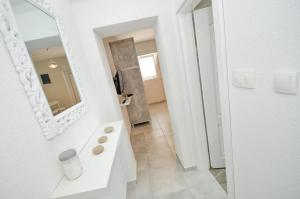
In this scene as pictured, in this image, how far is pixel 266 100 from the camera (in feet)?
2.14

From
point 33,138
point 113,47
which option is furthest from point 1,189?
point 113,47

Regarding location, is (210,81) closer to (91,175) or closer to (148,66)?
(91,175)

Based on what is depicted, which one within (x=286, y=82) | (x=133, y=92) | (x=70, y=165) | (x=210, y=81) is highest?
(x=286, y=82)

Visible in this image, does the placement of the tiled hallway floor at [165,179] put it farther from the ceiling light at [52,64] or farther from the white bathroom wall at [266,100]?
the ceiling light at [52,64]

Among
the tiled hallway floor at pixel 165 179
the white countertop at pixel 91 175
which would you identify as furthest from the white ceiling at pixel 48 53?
the tiled hallway floor at pixel 165 179

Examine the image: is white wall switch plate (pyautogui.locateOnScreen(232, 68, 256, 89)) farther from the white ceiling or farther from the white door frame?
the white ceiling

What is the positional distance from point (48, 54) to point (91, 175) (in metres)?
0.81

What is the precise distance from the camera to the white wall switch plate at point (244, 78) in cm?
69

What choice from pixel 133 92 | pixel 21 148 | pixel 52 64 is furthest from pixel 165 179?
pixel 133 92

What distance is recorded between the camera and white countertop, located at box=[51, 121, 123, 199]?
2.24 feet

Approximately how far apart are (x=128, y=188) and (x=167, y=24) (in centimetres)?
211

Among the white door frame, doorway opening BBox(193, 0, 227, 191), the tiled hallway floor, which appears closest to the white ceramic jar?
the white door frame

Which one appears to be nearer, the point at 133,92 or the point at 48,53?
the point at 48,53

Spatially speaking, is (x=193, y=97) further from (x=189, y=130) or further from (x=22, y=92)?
(x=22, y=92)
